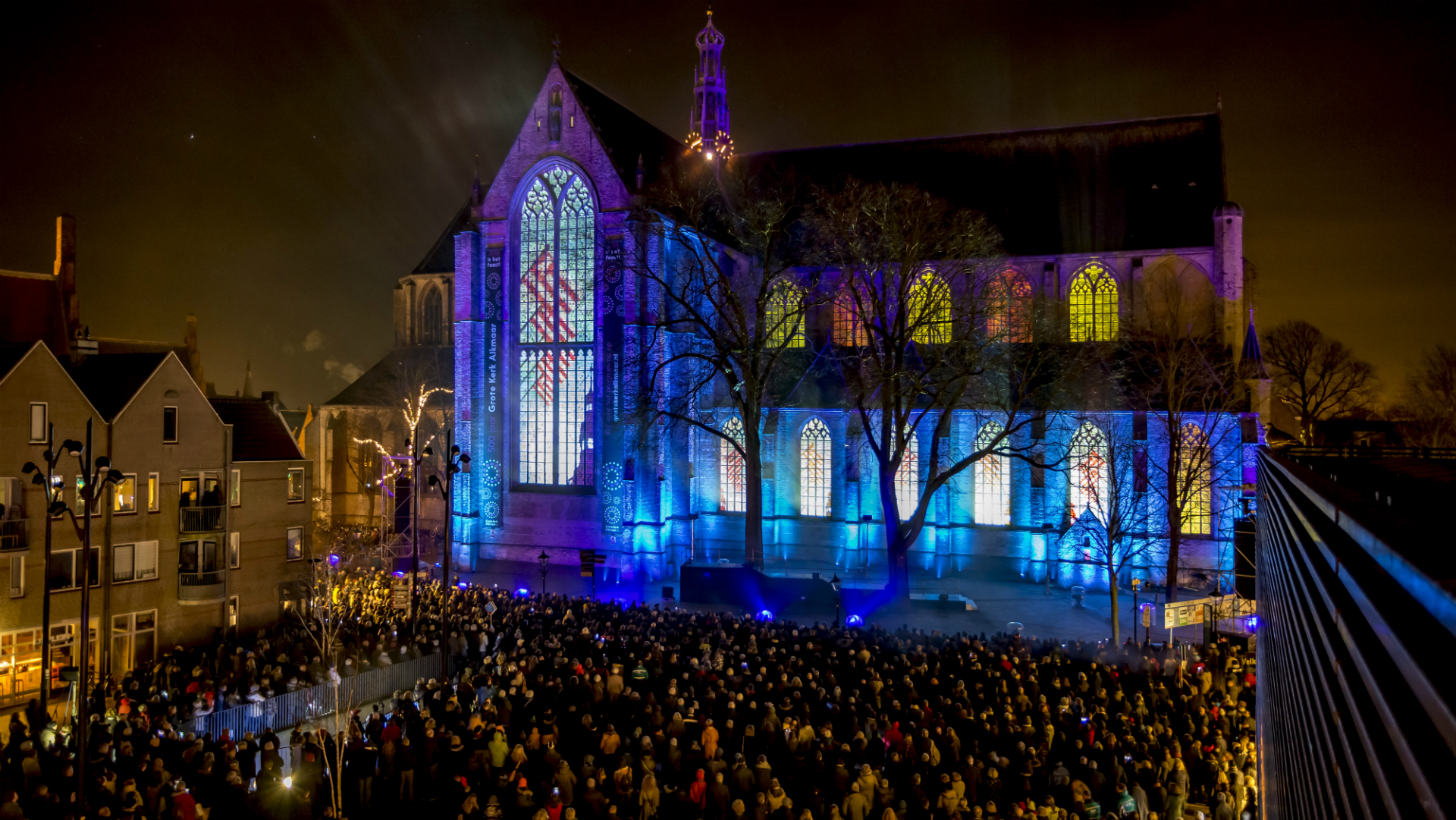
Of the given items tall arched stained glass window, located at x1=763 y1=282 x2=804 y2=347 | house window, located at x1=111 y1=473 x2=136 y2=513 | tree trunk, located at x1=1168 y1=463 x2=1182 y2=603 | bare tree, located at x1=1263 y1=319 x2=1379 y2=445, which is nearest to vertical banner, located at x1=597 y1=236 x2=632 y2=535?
tall arched stained glass window, located at x1=763 y1=282 x2=804 y2=347

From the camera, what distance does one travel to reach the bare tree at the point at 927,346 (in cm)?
2825

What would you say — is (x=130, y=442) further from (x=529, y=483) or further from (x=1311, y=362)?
(x=1311, y=362)

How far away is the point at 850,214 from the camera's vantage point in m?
28.9

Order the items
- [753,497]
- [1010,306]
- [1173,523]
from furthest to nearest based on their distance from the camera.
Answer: [1010,306] < [753,497] < [1173,523]

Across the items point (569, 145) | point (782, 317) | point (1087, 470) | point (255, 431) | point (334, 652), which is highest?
point (569, 145)

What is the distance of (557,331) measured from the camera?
1439 inches

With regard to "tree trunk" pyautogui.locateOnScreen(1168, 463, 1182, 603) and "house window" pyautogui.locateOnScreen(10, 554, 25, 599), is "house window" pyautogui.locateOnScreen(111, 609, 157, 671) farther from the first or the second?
"tree trunk" pyautogui.locateOnScreen(1168, 463, 1182, 603)

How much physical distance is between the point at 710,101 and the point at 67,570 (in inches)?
1160

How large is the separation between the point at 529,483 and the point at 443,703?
2193 cm

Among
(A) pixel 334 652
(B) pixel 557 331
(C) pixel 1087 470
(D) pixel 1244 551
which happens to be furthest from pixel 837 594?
(B) pixel 557 331

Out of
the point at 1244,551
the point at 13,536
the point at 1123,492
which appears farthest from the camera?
the point at 1123,492

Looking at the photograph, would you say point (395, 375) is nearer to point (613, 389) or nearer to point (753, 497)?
point (613, 389)

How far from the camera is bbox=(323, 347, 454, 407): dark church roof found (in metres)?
48.4

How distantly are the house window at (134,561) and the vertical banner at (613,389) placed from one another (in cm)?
1490
